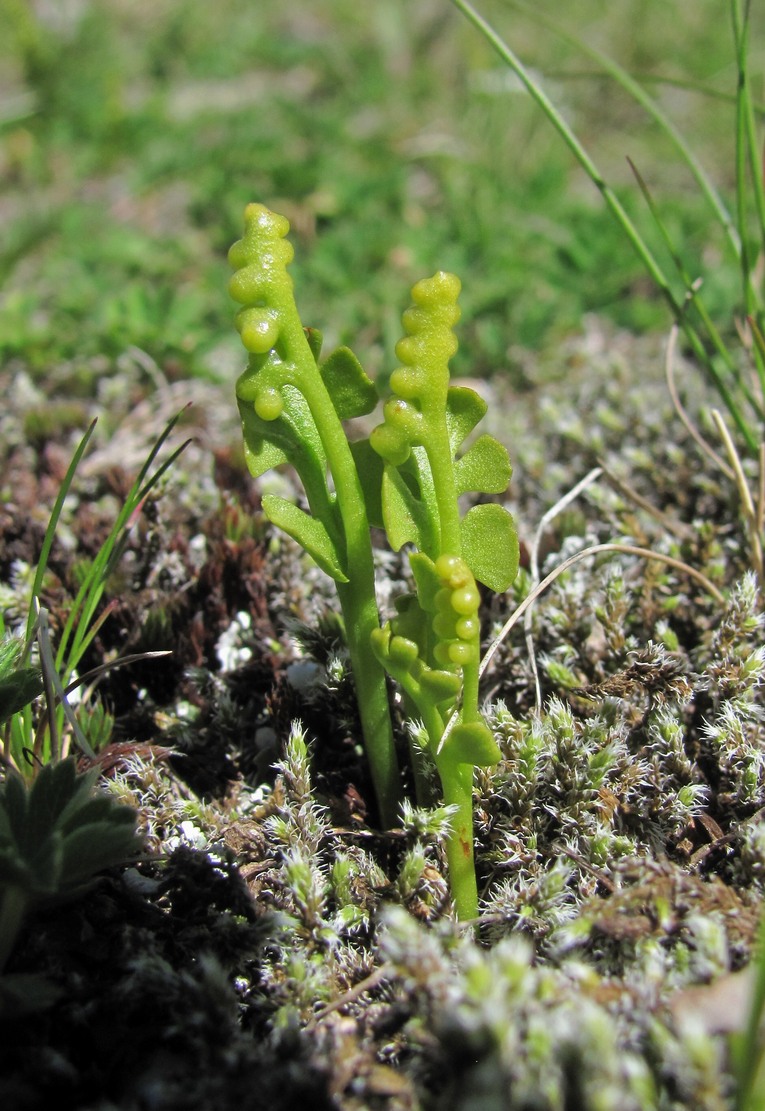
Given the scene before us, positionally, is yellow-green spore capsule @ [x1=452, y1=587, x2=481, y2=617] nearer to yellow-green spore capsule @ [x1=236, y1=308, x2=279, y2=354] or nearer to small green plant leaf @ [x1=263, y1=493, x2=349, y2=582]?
small green plant leaf @ [x1=263, y1=493, x2=349, y2=582]

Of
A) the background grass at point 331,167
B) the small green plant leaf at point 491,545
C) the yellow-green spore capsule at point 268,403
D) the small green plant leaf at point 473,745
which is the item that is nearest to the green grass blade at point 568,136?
the small green plant leaf at point 491,545

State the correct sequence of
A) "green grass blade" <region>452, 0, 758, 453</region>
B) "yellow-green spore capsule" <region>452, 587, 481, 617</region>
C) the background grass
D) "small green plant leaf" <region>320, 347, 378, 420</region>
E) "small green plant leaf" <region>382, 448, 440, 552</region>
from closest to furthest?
"yellow-green spore capsule" <region>452, 587, 481, 617</region> → "small green plant leaf" <region>382, 448, 440, 552</region> → "small green plant leaf" <region>320, 347, 378, 420</region> → "green grass blade" <region>452, 0, 758, 453</region> → the background grass

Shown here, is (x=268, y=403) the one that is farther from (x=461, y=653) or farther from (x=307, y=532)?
(x=461, y=653)

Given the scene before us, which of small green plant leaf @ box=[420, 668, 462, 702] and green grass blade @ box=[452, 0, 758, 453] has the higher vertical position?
green grass blade @ box=[452, 0, 758, 453]

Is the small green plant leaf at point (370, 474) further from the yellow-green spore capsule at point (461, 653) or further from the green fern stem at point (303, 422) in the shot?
the yellow-green spore capsule at point (461, 653)

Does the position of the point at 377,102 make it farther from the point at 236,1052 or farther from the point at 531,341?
the point at 236,1052

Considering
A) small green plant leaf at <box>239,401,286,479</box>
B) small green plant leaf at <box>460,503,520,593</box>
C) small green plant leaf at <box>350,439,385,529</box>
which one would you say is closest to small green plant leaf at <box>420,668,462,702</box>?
small green plant leaf at <box>460,503,520,593</box>

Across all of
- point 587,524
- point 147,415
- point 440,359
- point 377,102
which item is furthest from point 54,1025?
point 377,102

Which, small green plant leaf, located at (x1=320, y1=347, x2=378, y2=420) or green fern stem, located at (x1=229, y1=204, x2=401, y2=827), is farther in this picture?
small green plant leaf, located at (x1=320, y1=347, x2=378, y2=420)
